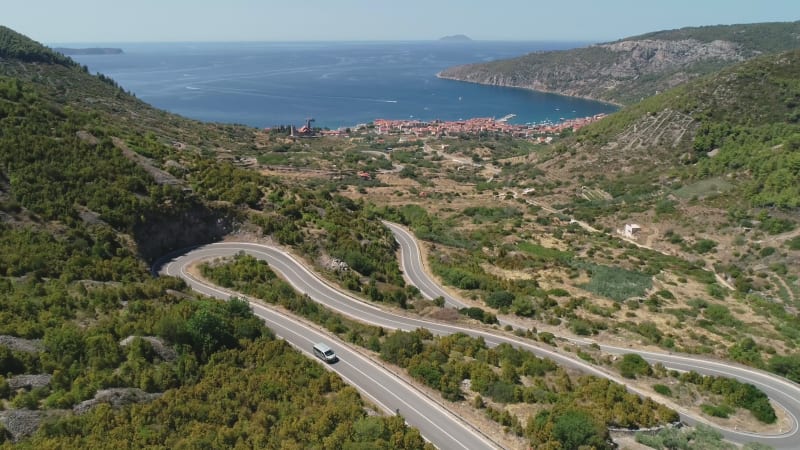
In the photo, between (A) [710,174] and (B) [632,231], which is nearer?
(B) [632,231]

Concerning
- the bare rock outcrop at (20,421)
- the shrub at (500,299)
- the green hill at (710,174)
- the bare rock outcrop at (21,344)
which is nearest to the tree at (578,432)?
the shrub at (500,299)

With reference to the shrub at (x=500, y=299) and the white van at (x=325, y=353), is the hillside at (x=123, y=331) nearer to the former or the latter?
the white van at (x=325, y=353)

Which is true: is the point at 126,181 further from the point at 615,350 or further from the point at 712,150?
the point at 712,150

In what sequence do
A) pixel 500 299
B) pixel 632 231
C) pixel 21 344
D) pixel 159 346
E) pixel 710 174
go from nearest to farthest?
pixel 21 344
pixel 159 346
pixel 500 299
pixel 632 231
pixel 710 174

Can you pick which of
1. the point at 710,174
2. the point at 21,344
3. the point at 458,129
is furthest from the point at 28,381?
the point at 458,129

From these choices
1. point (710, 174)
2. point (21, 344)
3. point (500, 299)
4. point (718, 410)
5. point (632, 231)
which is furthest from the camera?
point (710, 174)

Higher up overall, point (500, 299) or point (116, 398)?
point (116, 398)

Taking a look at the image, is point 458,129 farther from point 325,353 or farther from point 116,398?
point 116,398
